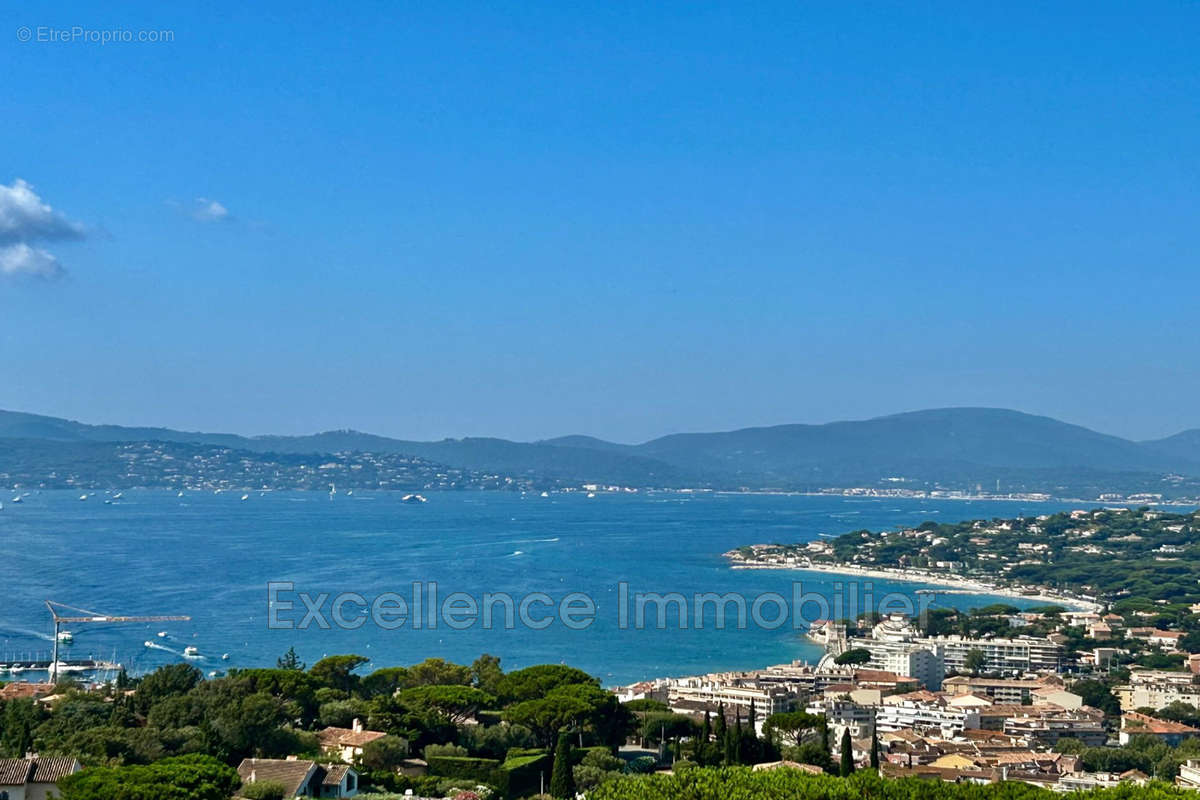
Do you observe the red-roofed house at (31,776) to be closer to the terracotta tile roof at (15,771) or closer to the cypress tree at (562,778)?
the terracotta tile roof at (15,771)

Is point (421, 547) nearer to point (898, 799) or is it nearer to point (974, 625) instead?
point (974, 625)

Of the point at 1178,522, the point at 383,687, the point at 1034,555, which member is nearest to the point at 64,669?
the point at 383,687

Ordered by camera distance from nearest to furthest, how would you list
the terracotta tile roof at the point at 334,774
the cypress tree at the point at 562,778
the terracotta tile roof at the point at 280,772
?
the terracotta tile roof at the point at 280,772 < the terracotta tile roof at the point at 334,774 < the cypress tree at the point at 562,778

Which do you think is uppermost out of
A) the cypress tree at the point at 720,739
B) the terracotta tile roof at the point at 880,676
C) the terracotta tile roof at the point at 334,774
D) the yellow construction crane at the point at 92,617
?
the terracotta tile roof at the point at 334,774

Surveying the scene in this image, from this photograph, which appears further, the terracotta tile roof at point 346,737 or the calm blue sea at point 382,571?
the calm blue sea at point 382,571

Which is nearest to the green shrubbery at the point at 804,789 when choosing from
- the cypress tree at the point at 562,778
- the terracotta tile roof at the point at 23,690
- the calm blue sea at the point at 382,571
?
the cypress tree at the point at 562,778
